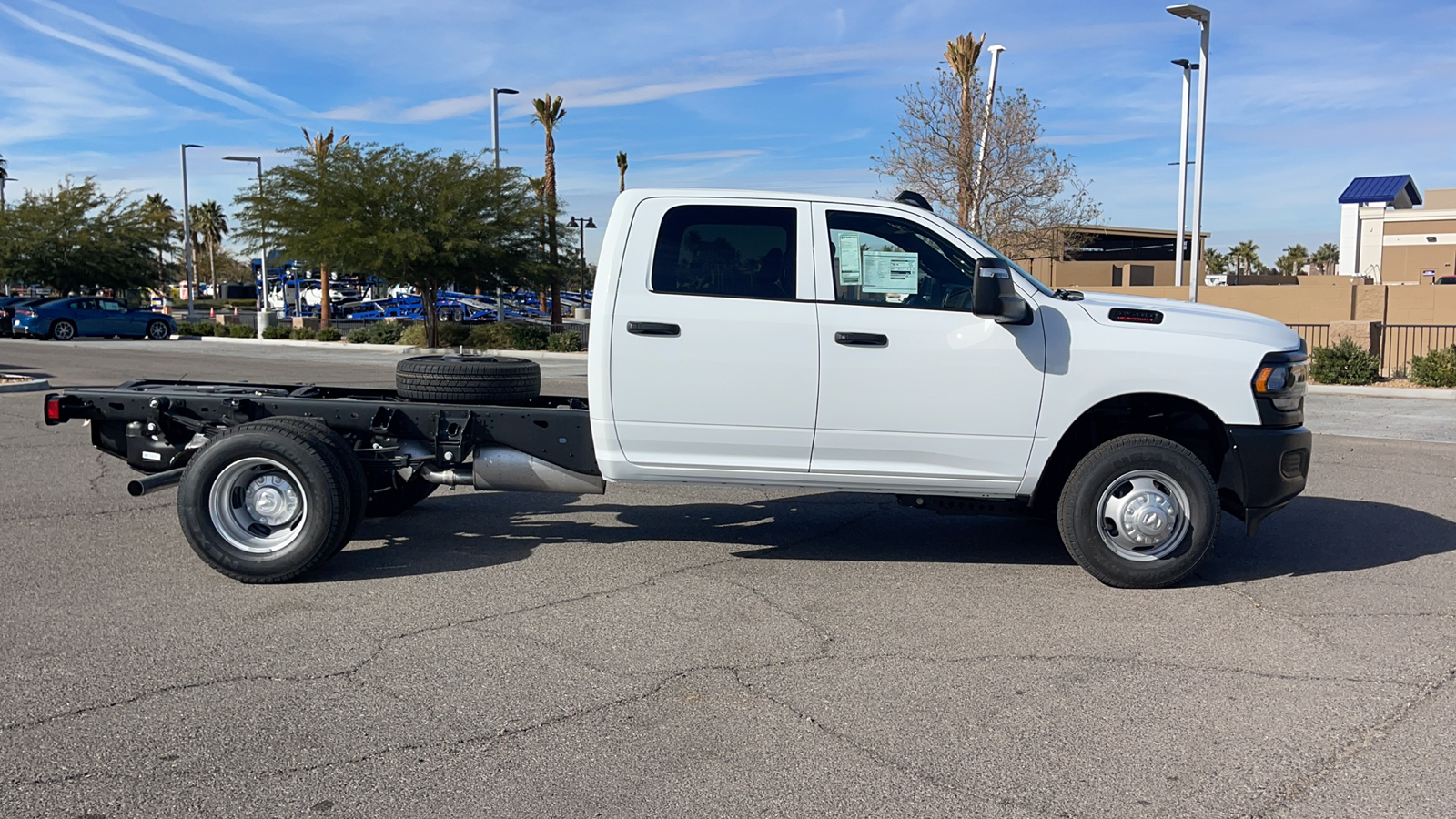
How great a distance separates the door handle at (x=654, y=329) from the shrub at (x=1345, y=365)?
58.8 feet

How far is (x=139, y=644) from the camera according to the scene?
5195 millimetres

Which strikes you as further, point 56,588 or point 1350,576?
point 1350,576

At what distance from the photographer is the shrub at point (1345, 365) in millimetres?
20141

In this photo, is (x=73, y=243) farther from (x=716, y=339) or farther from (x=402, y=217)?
(x=716, y=339)

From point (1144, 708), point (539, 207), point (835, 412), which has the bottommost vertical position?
point (1144, 708)

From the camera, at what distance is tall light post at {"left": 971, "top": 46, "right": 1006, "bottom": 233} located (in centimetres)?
2639

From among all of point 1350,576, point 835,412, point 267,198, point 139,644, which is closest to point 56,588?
point 139,644

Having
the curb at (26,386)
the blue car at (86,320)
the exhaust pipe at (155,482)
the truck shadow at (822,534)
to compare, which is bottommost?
the truck shadow at (822,534)

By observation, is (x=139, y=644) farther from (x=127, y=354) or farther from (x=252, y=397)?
(x=127, y=354)

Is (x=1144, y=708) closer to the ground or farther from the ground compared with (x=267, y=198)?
closer to the ground

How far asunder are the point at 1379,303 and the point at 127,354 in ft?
97.6

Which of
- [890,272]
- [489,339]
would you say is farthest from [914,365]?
[489,339]

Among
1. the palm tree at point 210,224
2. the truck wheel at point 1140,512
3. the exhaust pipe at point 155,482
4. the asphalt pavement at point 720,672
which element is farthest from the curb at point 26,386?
the palm tree at point 210,224

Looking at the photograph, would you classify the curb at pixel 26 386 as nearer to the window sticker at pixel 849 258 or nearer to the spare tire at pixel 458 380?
the spare tire at pixel 458 380
